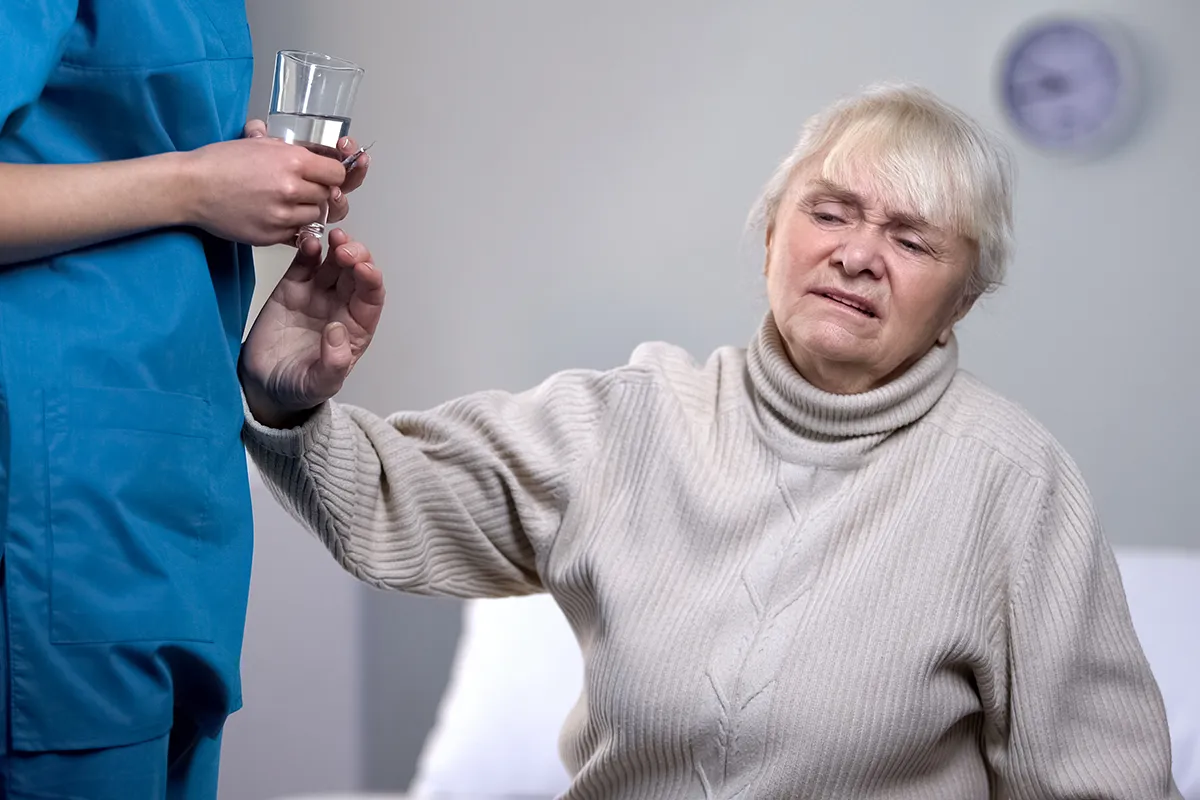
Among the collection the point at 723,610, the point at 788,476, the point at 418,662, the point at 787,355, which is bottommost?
the point at 418,662

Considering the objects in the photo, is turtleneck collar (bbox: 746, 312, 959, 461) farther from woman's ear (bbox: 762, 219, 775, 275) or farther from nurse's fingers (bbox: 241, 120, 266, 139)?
nurse's fingers (bbox: 241, 120, 266, 139)

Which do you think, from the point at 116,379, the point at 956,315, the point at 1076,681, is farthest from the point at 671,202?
the point at 116,379

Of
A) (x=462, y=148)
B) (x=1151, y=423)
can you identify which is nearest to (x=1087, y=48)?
(x=1151, y=423)

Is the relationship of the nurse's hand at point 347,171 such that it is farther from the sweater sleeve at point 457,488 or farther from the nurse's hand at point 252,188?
the sweater sleeve at point 457,488

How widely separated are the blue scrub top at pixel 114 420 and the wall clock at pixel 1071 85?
6.21 feet

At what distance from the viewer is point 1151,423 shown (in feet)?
8.25

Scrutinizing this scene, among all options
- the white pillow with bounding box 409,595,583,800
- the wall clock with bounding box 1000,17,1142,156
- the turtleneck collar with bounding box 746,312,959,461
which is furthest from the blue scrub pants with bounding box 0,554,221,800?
the wall clock with bounding box 1000,17,1142,156

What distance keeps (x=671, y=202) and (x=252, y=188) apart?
177 cm

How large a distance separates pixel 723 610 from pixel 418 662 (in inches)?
60.1

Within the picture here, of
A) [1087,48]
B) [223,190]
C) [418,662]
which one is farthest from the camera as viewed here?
[418,662]

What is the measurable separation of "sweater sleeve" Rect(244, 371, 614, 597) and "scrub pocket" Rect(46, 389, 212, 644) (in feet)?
1.22

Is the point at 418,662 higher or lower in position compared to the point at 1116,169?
lower

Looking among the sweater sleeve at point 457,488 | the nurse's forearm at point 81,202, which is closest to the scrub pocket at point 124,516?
the nurse's forearm at point 81,202

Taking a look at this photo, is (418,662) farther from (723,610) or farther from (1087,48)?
(1087,48)
